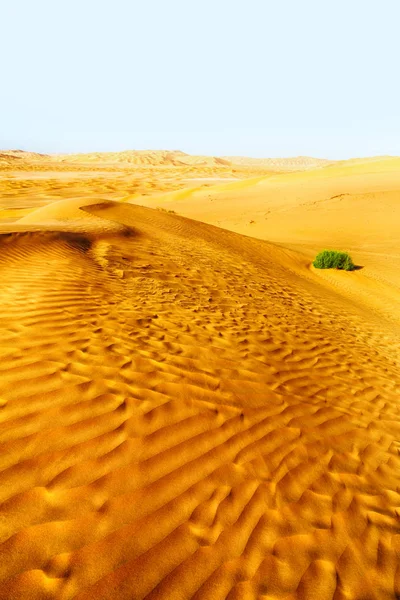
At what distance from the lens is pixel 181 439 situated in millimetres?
2998

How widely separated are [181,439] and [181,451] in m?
0.11

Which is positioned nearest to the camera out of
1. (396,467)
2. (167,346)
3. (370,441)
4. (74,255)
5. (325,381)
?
(396,467)

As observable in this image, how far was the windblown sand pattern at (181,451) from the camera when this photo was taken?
2139 mm

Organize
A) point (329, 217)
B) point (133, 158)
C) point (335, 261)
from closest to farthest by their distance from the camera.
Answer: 1. point (335, 261)
2. point (329, 217)
3. point (133, 158)

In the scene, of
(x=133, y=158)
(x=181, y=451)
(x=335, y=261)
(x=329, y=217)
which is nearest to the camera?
(x=181, y=451)

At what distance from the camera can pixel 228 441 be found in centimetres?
314

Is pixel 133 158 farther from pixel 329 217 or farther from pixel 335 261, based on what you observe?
pixel 335 261

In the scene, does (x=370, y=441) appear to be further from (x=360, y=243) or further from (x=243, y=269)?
(x=360, y=243)

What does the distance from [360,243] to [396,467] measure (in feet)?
51.2

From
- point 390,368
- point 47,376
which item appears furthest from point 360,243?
point 47,376

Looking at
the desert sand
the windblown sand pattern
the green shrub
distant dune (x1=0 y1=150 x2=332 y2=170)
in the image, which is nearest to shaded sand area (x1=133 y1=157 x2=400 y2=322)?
the green shrub

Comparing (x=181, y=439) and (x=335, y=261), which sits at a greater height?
(x=181, y=439)

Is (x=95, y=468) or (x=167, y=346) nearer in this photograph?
(x=95, y=468)

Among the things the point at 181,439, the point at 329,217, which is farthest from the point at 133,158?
the point at 181,439
